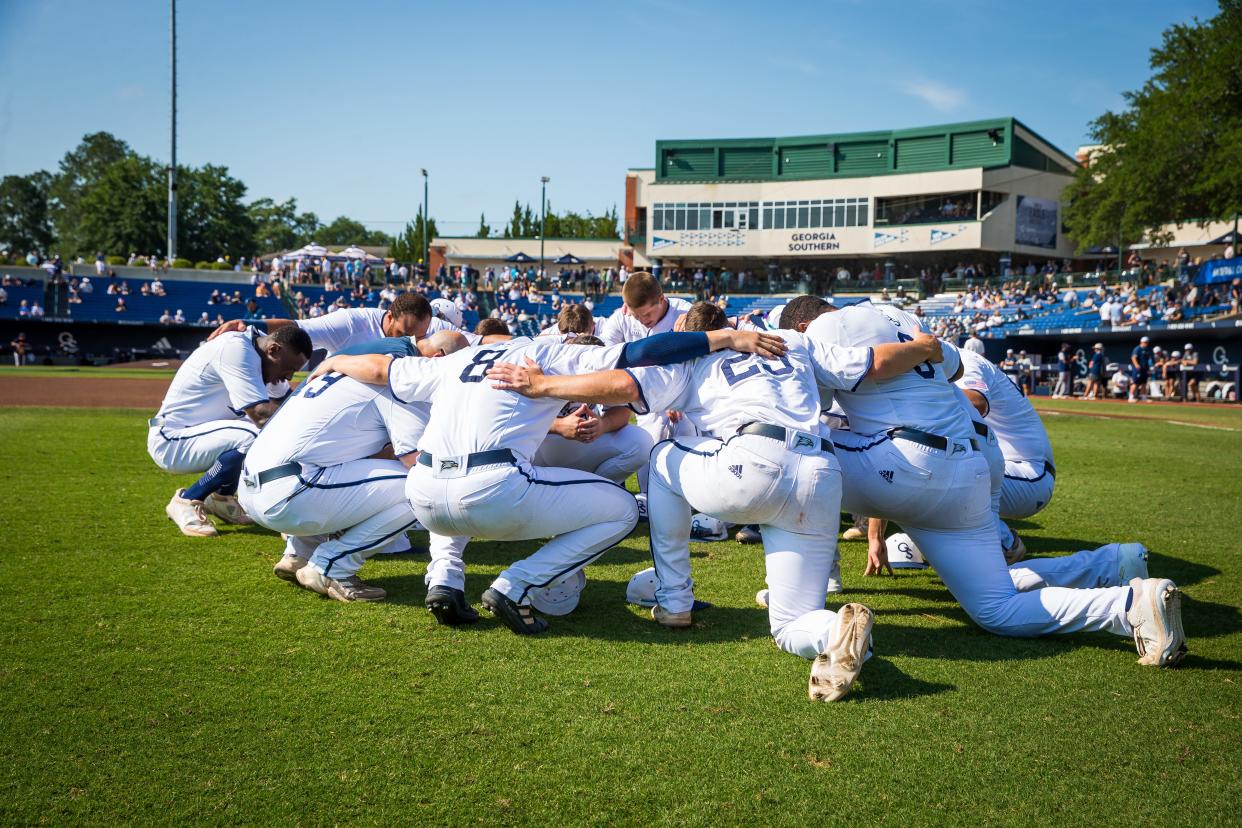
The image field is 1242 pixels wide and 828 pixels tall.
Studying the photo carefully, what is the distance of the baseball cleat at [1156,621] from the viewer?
4.36 metres

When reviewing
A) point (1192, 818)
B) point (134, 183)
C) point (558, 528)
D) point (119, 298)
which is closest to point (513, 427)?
point (558, 528)

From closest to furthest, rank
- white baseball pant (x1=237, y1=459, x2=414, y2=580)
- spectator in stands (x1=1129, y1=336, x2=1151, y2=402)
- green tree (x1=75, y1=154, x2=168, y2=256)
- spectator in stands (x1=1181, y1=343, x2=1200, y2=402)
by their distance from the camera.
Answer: white baseball pant (x1=237, y1=459, x2=414, y2=580) < spectator in stands (x1=1129, y1=336, x2=1151, y2=402) < spectator in stands (x1=1181, y1=343, x2=1200, y2=402) < green tree (x1=75, y1=154, x2=168, y2=256)

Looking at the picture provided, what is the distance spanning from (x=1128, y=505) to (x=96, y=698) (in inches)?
355

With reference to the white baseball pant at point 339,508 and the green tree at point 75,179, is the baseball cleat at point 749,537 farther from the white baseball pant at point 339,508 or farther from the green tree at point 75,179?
the green tree at point 75,179

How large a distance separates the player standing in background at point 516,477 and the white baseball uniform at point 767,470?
0.19 meters

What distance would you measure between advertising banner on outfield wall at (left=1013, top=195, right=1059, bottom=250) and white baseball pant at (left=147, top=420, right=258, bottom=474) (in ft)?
194

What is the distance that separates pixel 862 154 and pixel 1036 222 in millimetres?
12339

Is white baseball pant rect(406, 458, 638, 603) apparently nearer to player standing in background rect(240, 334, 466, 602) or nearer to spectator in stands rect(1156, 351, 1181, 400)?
player standing in background rect(240, 334, 466, 602)

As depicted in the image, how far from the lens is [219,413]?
786 cm

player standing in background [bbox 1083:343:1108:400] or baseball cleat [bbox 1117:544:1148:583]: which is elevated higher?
player standing in background [bbox 1083:343:1108:400]

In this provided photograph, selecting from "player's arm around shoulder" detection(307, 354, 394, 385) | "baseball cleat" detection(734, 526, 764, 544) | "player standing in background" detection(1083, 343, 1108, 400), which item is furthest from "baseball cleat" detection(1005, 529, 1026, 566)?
"player standing in background" detection(1083, 343, 1108, 400)

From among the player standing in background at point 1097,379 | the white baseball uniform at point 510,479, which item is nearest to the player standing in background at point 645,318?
the white baseball uniform at point 510,479

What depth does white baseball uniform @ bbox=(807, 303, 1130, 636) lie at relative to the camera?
472 cm

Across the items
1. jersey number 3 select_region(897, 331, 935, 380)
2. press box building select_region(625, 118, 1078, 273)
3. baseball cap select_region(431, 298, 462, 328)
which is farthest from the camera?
press box building select_region(625, 118, 1078, 273)
